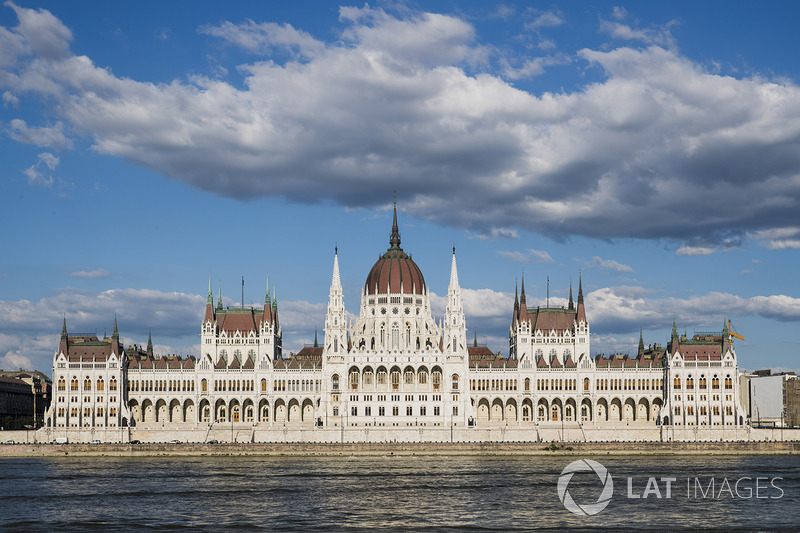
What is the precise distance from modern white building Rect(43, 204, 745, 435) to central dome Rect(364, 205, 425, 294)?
2607 mm

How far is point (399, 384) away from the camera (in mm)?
180500

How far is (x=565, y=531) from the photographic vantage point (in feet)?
257

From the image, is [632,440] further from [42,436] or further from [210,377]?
[42,436]

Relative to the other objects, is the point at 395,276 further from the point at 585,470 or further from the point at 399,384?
the point at 585,470

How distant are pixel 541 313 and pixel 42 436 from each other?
8725 cm

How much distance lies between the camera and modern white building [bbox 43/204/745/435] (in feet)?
589

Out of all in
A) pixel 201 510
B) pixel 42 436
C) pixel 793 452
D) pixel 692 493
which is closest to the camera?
pixel 201 510

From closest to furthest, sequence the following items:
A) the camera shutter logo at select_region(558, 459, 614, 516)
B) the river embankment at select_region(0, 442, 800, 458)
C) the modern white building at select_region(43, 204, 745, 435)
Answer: the camera shutter logo at select_region(558, 459, 614, 516), the river embankment at select_region(0, 442, 800, 458), the modern white building at select_region(43, 204, 745, 435)

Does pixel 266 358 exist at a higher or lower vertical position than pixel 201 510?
higher

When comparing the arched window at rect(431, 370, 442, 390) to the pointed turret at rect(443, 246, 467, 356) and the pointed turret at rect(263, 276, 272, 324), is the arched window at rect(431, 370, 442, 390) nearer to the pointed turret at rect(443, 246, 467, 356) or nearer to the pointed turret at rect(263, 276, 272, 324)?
the pointed turret at rect(443, 246, 467, 356)

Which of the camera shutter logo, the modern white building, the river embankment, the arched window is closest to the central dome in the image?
the modern white building

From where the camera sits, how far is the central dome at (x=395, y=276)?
193 metres

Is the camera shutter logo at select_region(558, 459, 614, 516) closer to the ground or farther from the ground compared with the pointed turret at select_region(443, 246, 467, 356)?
closer to the ground

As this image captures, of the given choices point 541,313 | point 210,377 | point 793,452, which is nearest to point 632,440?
point 793,452
